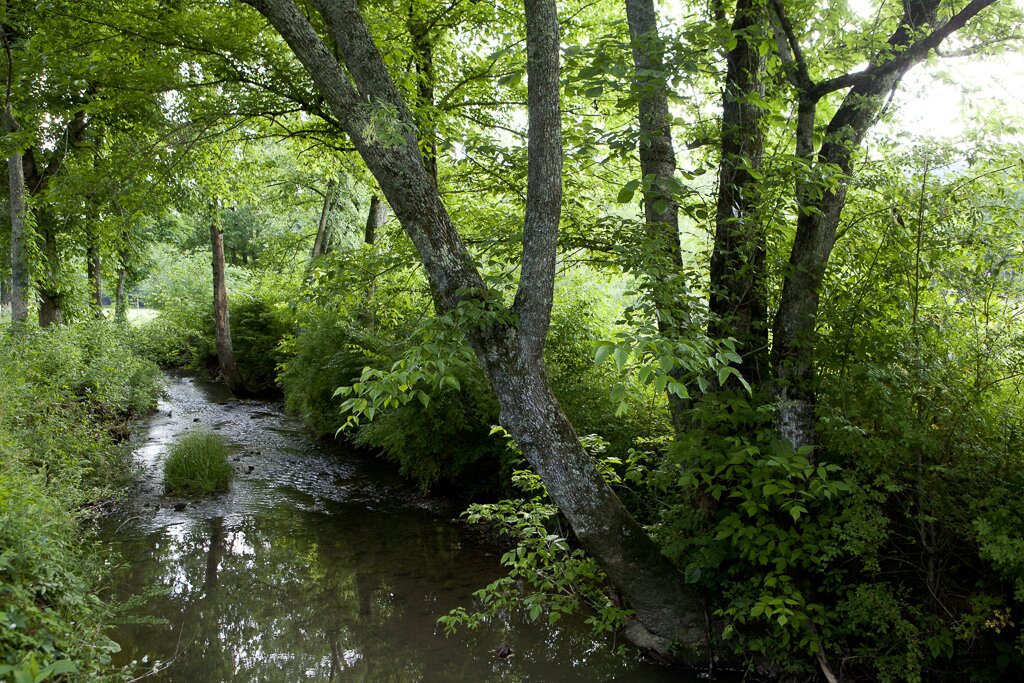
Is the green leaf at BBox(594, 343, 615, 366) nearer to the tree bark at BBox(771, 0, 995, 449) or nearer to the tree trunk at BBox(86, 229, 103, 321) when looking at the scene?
the tree bark at BBox(771, 0, 995, 449)

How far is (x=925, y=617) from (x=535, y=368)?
2781 mm

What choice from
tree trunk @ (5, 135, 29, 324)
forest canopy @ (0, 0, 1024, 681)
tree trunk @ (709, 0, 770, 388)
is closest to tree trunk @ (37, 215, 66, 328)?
tree trunk @ (5, 135, 29, 324)

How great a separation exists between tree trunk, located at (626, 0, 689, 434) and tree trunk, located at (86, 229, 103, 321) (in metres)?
9.39

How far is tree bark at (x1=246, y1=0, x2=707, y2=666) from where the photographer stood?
4250mm

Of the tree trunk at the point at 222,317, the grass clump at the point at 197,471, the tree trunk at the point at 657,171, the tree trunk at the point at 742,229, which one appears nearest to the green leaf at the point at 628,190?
the tree trunk at the point at 657,171

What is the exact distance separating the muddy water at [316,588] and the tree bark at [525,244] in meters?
1.45

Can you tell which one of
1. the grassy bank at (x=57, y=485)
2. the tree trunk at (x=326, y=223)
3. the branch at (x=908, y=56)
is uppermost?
the tree trunk at (x=326, y=223)

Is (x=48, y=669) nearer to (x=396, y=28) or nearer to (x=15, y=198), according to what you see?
A: (x=396, y=28)

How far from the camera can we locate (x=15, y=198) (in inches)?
363

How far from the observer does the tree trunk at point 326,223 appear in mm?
17062

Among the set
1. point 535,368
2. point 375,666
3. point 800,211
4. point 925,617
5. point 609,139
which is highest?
point 609,139

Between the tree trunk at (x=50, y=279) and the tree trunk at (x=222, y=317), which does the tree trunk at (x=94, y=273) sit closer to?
the tree trunk at (x=50, y=279)

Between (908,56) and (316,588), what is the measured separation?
6.62 m

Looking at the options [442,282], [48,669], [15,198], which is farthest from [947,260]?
[15,198]
